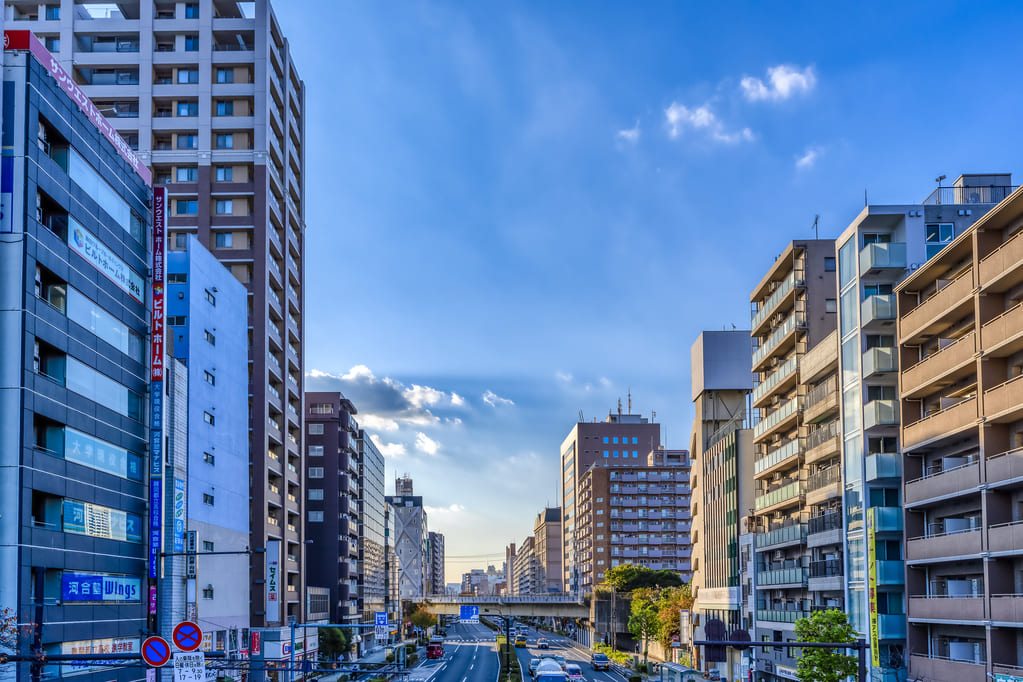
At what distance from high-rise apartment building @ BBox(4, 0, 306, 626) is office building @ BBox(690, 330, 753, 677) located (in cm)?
3985

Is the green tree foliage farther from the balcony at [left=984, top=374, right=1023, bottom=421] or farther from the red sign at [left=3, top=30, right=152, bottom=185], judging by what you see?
the red sign at [left=3, top=30, right=152, bottom=185]

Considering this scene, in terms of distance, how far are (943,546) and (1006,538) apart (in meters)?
6.23

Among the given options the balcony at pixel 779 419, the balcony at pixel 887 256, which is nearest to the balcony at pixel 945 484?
the balcony at pixel 887 256

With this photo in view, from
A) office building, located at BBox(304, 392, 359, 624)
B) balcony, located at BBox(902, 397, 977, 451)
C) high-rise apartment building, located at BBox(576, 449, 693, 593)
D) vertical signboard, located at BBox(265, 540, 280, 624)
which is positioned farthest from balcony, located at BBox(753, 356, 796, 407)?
high-rise apartment building, located at BBox(576, 449, 693, 593)

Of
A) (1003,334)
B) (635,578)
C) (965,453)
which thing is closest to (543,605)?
(635,578)

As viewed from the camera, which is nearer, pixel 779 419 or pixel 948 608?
pixel 948 608

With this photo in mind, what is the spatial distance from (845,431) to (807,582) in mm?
13623

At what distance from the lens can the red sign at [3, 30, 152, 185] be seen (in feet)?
139

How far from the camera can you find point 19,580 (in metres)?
39.9

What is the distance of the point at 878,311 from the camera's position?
185ft

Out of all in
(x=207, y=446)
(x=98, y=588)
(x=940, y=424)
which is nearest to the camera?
(x=98, y=588)

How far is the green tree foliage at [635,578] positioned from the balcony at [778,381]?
84396 mm

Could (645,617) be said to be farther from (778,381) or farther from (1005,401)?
(1005,401)

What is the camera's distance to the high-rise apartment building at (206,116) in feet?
292
